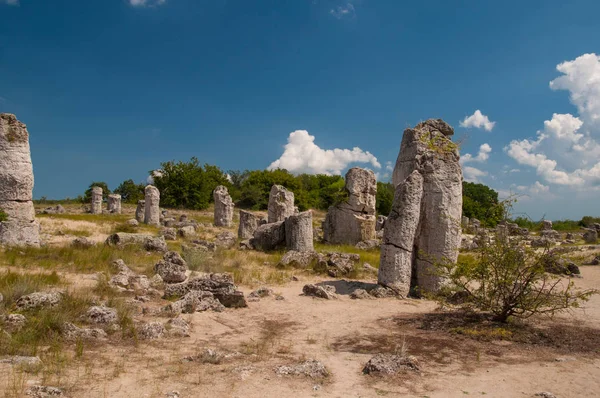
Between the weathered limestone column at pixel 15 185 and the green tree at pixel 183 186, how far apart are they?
100 feet

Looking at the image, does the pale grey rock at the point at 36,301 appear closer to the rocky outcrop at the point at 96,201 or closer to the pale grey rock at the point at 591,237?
the rocky outcrop at the point at 96,201

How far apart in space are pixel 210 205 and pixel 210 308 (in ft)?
130

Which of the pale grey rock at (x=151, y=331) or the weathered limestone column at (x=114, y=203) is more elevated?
the weathered limestone column at (x=114, y=203)

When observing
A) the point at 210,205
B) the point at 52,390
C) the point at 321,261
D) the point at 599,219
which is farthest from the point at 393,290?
the point at 599,219

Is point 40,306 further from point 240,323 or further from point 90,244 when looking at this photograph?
point 90,244

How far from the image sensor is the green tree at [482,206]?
773 cm

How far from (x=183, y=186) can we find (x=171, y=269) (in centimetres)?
3562

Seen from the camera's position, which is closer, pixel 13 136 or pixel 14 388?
pixel 14 388

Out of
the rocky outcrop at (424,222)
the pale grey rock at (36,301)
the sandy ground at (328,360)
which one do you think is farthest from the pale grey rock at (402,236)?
the pale grey rock at (36,301)

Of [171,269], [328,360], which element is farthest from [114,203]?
[328,360]

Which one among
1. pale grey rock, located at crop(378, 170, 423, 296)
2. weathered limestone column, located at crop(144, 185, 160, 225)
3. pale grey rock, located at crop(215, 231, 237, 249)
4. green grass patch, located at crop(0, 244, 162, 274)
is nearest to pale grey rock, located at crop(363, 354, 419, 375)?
pale grey rock, located at crop(378, 170, 423, 296)

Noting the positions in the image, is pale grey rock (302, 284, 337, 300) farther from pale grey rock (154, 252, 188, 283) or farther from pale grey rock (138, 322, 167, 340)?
pale grey rock (138, 322, 167, 340)

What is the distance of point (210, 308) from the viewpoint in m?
7.73

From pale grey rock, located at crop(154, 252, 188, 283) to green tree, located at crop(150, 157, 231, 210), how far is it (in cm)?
3404
